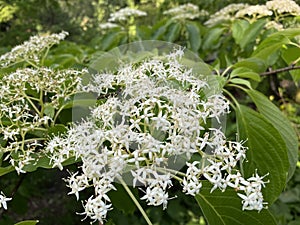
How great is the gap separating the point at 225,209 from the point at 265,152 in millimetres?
165

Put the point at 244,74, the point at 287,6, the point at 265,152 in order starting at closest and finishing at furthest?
the point at 265,152 → the point at 244,74 → the point at 287,6

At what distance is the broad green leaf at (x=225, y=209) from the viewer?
618 millimetres

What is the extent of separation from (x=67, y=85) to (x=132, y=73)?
0.66 feet

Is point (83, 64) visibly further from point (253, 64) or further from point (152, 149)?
point (152, 149)

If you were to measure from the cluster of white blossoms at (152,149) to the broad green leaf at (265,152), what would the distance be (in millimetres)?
136

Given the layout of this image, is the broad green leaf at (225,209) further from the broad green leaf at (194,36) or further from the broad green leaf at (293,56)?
the broad green leaf at (194,36)

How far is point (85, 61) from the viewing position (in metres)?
1.32

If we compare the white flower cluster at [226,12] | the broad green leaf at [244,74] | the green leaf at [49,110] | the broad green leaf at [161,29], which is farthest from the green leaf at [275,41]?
the broad green leaf at [161,29]

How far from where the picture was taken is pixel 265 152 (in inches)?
29.5

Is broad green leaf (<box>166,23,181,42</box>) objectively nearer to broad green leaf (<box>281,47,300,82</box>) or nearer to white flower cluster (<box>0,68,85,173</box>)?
broad green leaf (<box>281,47,300,82</box>)

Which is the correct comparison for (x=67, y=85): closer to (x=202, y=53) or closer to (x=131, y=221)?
(x=202, y=53)

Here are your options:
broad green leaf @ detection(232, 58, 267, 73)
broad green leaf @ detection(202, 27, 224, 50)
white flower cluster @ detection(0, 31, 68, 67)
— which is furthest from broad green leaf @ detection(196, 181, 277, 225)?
broad green leaf @ detection(202, 27, 224, 50)

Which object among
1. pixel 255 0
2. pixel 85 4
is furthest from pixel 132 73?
pixel 85 4

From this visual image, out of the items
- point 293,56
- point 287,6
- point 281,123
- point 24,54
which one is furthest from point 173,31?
point 281,123
